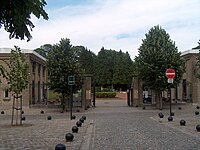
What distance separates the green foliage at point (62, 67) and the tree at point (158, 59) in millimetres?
6701

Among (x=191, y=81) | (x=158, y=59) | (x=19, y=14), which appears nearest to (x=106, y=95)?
(x=191, y=81)

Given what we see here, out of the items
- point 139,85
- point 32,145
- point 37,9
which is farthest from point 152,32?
point 37,9

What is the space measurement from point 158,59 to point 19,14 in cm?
3056

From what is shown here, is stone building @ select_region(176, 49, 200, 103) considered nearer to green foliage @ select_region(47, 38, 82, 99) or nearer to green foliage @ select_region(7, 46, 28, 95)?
green foliage @ select_region(47, 38, 82, 99)

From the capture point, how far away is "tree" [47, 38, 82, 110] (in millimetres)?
34656

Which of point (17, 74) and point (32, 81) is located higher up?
point (32, 81)

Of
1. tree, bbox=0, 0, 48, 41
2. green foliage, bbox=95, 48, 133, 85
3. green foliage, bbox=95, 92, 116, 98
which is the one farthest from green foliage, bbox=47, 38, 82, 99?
green foliage, bbox=95, 48, 133, 85

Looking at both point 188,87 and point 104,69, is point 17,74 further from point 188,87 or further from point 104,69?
point 104,69

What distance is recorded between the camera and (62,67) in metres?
34.8

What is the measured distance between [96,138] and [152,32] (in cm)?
2440

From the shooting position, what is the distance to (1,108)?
41219 mm

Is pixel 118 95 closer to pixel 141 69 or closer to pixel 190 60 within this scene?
pixel 190 60

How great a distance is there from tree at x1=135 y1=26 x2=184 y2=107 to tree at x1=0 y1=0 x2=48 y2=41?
2938cm

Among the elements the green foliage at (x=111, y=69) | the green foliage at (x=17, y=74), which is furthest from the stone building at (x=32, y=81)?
the green foliage at (x=111, y=69)
